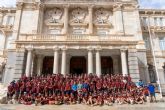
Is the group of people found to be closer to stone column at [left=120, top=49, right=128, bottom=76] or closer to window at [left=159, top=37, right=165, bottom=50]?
stone column at [left=120, top=49, right=128, bottom=76]

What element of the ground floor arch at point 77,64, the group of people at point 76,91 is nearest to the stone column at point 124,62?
the group of people at point 76,91

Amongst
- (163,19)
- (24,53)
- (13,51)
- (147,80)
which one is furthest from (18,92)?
(163,19)

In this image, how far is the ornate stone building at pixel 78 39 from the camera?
26.8 m

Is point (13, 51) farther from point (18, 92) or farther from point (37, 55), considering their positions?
point (18, 92)

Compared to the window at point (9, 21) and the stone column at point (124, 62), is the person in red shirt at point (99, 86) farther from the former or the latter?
the window at point (9, 21)

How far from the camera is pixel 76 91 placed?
1803cm

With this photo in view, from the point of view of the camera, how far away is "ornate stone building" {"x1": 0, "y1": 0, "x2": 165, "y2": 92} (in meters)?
26.8

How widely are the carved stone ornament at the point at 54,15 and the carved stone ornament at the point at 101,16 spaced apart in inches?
252

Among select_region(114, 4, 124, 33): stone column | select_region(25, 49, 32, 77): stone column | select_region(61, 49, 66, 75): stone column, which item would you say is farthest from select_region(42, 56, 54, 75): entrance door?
select_region(114, 4, 124, 33): stone column

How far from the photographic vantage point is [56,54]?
26750 millimetres

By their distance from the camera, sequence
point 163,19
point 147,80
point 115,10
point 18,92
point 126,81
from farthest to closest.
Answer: point 163,19 < point 115,10 < point 147,80 < point 126,81 < point 18,92

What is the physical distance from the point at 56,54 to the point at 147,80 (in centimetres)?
1375

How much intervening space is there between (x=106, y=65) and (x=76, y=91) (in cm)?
1381

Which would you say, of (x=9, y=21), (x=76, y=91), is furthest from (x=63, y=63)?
(x=9, y=21)
